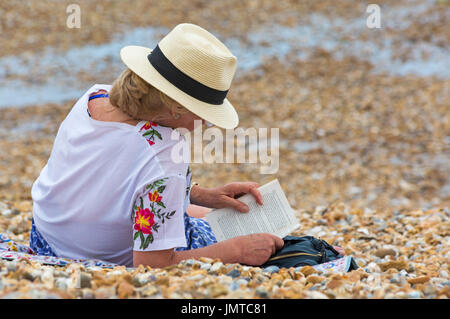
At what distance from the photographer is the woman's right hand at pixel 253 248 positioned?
273 centimetres

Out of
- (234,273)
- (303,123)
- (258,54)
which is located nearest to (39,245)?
(234,273)

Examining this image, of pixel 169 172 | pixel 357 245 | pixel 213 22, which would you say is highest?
pixel 213 22

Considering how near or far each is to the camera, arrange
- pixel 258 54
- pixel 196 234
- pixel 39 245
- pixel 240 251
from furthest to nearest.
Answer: pixel 258 54 < pixel 196 234 < pixel 39 245 < pixel 240 251

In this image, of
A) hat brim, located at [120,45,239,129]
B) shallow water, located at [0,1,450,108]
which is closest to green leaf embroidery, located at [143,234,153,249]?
hat brim, located at [120,45,239,129]

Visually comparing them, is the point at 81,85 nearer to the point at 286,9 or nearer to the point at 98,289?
the point at 286,9

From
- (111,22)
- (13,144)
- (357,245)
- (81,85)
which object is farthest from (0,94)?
(357,245)

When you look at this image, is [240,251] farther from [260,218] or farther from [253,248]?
[260,218]

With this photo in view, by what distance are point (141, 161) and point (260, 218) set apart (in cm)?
86

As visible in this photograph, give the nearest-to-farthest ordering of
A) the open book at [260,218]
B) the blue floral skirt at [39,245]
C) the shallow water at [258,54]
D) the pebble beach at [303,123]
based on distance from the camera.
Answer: the pebble beach at [303,123]
the blue floral skirt at [39,245]
the open book at [260,218]
the shallow water at [258,54]

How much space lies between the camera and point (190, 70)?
2543 mm

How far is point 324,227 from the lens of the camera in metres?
4.55

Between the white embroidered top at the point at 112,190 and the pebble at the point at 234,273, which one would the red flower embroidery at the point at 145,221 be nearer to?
the white embroidered top at the point at 112,190

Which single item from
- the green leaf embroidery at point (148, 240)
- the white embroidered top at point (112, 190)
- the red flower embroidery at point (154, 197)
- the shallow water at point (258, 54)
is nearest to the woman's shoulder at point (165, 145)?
the white embroidered top at point (112, 190)

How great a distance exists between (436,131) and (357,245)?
4.39 meters
